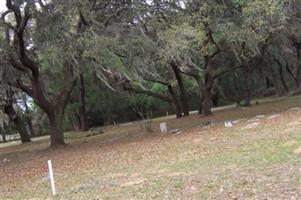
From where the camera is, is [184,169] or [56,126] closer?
[184,169]

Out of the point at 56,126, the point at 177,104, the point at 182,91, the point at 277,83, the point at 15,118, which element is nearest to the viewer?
the point at 56,126

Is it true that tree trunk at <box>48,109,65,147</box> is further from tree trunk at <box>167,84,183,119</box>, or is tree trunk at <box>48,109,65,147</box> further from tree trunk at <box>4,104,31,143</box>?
tree trunk at <box>167,84,183,119</box>

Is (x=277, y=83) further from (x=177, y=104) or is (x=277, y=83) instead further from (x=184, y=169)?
(x=184, y=169)

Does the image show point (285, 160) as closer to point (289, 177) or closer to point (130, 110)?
point (289, 177)

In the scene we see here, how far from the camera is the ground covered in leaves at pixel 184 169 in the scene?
7.64 m

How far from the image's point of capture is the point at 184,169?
998cm

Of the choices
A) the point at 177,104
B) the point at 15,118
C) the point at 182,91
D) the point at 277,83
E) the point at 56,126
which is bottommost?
the point at 56,126

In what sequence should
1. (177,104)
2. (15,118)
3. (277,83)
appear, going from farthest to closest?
(277,83), (177,104), (15,118)

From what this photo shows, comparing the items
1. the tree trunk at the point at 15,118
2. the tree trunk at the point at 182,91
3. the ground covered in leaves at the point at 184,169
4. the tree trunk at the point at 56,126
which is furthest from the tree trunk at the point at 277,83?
the ground covered in leaves at the point at 184,169

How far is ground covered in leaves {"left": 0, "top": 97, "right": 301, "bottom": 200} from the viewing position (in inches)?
301

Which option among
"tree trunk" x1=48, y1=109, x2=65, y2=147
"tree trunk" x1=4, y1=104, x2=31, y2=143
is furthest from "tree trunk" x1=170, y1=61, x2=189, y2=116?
"tree trunk" x1=48, y1=109, x2=65, y2=147

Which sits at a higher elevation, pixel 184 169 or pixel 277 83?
pixel 277 83

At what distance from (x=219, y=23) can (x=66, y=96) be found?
6.56 meters

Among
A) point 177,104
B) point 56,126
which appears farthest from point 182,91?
point 56,126
